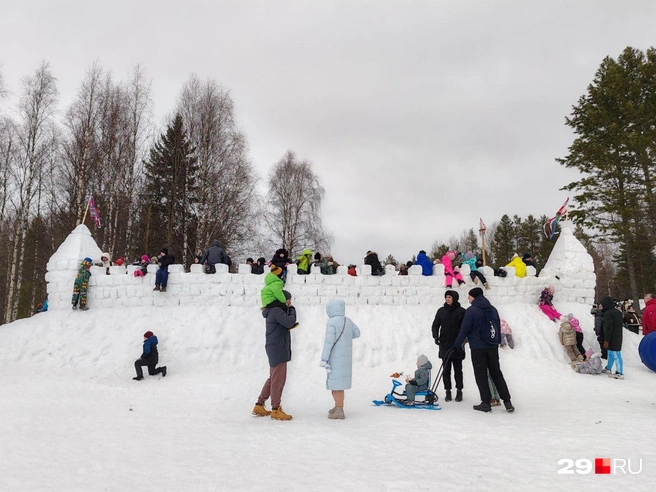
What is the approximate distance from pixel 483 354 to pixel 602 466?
7.83 feet

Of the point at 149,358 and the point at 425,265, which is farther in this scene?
the point at 425,265

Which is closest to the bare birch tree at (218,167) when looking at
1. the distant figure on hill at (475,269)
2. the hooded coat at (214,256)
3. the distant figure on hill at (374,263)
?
the hooded coat at (214,256)

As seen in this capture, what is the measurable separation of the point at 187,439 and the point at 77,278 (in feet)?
27.9

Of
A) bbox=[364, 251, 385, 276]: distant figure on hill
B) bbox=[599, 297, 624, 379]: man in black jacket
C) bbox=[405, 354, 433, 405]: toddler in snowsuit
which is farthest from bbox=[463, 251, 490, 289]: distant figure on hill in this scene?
bbox=[405, 354, 433, 405]: toddler in snowsuit

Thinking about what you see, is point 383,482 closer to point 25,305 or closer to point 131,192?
point 131,192

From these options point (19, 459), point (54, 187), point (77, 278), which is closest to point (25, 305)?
point (54, 187)

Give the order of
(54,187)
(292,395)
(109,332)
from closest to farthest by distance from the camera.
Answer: (292,395)
(109,332)
(54,187)

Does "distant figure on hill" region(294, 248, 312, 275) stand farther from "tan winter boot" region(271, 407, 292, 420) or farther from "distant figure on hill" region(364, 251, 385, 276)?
"tan winter boot" region(271, 407, 292, 420)

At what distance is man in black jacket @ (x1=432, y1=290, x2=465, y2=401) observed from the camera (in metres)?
6.53

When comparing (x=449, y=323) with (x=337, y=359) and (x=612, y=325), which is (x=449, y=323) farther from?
(x=612, y=325)

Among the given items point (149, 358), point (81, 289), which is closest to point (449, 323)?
point (149, 358)

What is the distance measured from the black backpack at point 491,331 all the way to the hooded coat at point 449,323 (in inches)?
35.7

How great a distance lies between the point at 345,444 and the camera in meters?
4.00

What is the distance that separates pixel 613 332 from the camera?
28.4ft
